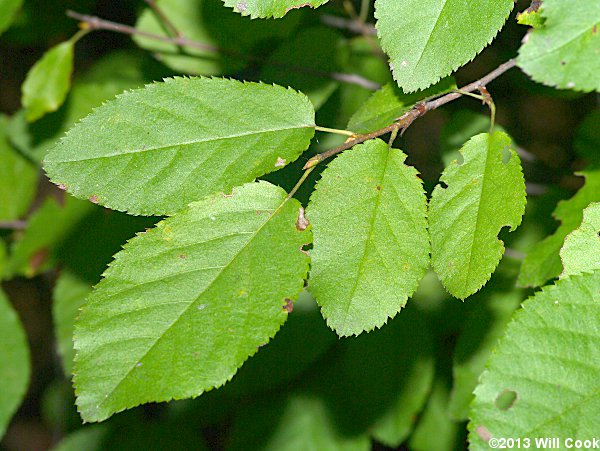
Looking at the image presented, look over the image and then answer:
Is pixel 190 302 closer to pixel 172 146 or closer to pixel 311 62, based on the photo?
pixel 172 146

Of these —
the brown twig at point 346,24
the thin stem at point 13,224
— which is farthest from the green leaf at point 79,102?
the brown twig at point 346,24

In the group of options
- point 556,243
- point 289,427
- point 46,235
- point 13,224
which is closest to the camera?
point 556,243

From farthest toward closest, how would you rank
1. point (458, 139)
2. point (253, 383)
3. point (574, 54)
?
point (253, 383)
point (458, 139)
point (574, 54)

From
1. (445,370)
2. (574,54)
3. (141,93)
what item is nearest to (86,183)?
(141,93)

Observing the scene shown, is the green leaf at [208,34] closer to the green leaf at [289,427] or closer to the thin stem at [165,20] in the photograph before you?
the thin stem at [165,20]

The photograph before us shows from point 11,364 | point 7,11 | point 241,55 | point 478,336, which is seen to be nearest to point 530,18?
point 478,336

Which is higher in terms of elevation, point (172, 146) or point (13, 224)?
point (172, 146)

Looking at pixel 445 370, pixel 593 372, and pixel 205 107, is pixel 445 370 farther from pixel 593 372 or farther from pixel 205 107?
pixel 205 107
